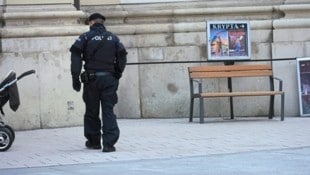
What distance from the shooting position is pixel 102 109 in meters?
9.78

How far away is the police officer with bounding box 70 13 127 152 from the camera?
9672mm

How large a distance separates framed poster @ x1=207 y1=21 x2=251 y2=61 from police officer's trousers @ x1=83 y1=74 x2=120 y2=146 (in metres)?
4.30

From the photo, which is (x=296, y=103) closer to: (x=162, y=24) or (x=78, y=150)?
(x=162, y=24)

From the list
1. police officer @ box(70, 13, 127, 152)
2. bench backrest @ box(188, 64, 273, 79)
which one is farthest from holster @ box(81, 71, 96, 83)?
bench backrest @ box(188, 64, 273, 79)

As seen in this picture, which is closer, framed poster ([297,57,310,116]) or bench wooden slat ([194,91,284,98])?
bench wooden slat ([194,91,284,98])

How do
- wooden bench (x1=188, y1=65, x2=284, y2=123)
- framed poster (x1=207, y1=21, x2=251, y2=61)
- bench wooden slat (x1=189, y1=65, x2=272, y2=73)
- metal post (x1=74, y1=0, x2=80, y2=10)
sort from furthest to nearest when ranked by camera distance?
1. framed poster (x1=207, y1=21, x2=251, y2=61)
2. metal post (x1=74, y1=0, x2=80, y2=10)
3. bench wooden slat (x1=189, y1=65, x2=272, y2=73)
4. wooden bench (x1=188, y1=65, x2=284, y2=123)

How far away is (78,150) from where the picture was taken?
1002 cm

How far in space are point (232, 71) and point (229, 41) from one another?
0.64 m

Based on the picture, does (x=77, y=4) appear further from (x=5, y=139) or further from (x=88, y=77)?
(x=5, y=139)

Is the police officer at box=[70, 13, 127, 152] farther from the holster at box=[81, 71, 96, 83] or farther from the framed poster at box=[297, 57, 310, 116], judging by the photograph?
the framed poster at box=[297, 57, 310, 116]

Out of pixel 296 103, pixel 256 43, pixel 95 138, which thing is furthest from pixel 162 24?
pixel 95 138

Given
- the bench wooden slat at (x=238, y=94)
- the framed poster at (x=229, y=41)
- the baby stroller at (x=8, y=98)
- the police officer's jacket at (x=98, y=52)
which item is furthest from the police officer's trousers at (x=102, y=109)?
the framed poster at (x=229, y=41)

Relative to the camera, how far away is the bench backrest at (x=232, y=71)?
13492 millimetres

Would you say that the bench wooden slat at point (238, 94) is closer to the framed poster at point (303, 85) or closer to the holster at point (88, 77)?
the framed poster at point (303, 85)
